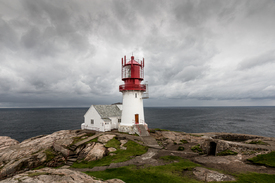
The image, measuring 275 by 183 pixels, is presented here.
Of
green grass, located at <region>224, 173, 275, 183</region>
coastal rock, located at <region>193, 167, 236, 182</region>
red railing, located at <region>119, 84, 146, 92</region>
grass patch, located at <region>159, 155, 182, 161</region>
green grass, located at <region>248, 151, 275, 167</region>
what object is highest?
red railing, located at <region>119, 84, 146, 92</region>

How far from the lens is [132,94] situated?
29641 mm

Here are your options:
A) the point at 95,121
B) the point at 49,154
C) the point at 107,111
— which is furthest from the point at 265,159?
the point at 95,121

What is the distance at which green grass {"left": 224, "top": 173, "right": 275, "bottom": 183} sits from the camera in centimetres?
1079

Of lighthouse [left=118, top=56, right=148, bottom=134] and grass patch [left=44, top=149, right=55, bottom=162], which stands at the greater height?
lighthouse [left=118, top=56, right=148, bottom=134]

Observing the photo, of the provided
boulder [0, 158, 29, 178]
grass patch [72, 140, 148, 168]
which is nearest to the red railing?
grass patch [72, 140, 148, 168]

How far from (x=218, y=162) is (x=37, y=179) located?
1643cm

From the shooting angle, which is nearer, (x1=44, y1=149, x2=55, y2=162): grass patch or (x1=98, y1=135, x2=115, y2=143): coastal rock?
(x1=44, y1=149, x2=55, y2=162): grass patch

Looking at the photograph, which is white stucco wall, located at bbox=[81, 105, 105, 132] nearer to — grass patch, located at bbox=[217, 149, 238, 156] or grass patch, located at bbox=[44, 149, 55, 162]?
grass patch, located at bbox=[44, 149, 55, 162]

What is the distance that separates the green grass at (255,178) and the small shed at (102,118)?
79.1 feet

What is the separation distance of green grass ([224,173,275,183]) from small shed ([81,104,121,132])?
24.1 metres

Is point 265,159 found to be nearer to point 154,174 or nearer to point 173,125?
point 154,174

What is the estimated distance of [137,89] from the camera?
94.5 ft

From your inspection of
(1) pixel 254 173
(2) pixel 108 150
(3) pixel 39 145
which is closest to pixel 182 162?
(1) pixel 254 173

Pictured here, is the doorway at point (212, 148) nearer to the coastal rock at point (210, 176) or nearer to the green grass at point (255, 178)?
the coastal rock at point (210, 176)
